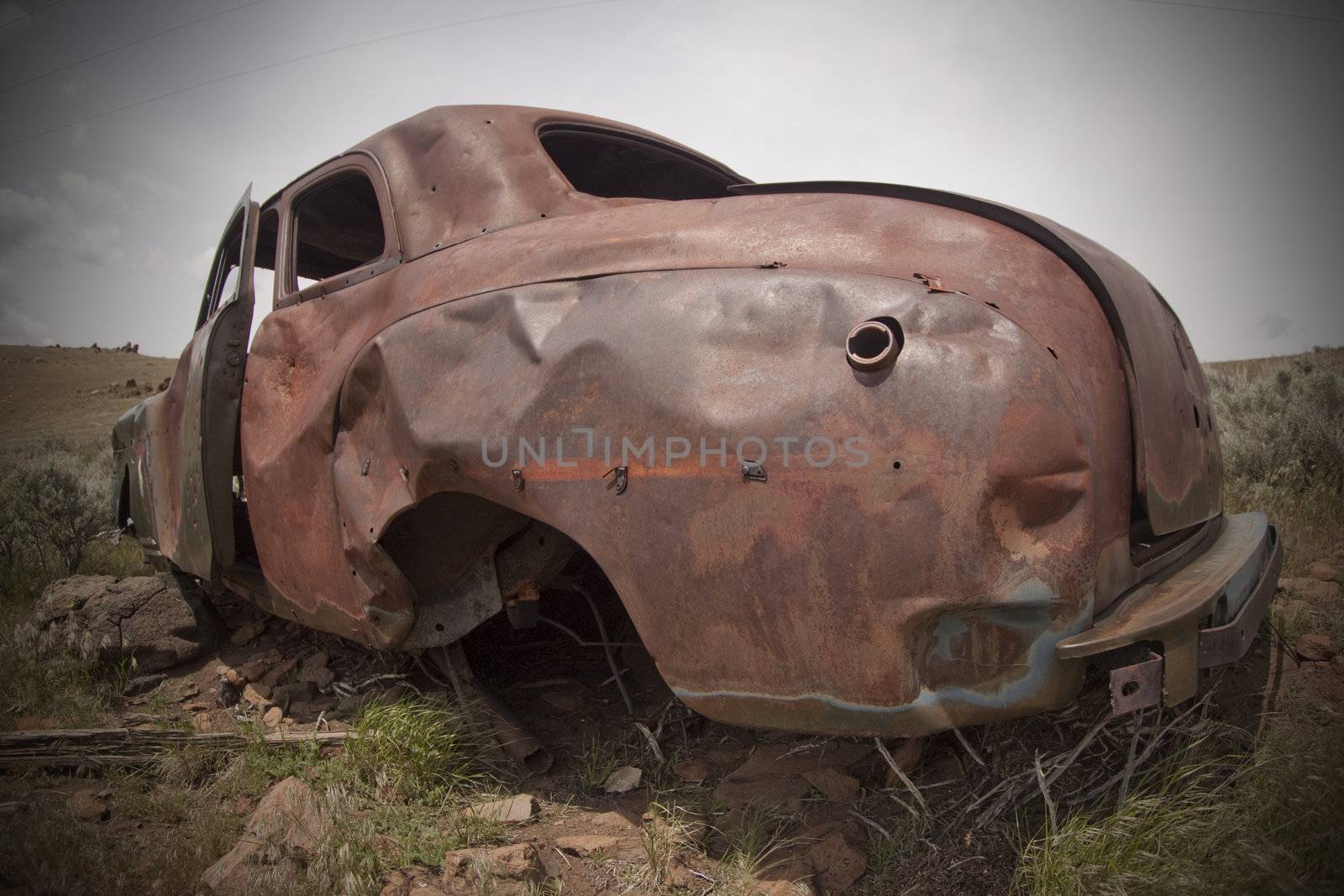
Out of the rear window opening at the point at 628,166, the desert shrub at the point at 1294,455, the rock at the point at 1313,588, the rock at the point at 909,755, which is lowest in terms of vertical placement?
the rock at the point at 909,755

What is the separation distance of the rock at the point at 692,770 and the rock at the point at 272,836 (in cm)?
102

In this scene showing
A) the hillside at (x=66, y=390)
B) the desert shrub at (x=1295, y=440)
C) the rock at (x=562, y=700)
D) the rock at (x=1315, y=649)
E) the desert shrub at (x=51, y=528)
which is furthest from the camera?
the hillside at (x=66, y=390)

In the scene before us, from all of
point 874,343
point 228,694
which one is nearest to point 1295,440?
point 874,343

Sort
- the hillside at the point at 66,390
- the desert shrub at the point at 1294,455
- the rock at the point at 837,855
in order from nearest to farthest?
1. the rock at the point at 837,855
2. the desert shrub at the point at 1294,455
3. the hillside at the point at 66,390

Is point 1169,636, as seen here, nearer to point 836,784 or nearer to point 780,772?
point 836,784

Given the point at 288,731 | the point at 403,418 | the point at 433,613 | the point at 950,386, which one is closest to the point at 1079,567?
the point at 950,386

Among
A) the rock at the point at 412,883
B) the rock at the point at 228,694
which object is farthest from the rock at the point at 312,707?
the rock at the point at 412,883

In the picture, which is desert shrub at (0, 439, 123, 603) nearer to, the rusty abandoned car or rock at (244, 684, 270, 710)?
rock at (244, 684, 270, 710)

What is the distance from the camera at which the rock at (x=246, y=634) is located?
416 centimetres

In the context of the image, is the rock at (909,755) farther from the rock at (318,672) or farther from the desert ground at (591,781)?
the rock at (318,672)

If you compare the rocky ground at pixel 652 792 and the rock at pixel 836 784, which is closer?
the rocky ground at pixel 652 792

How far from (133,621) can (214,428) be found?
1.42m

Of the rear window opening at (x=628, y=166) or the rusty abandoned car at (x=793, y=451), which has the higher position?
the rear window opening at (x=628, y=166)

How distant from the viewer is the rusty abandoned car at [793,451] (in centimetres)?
174
